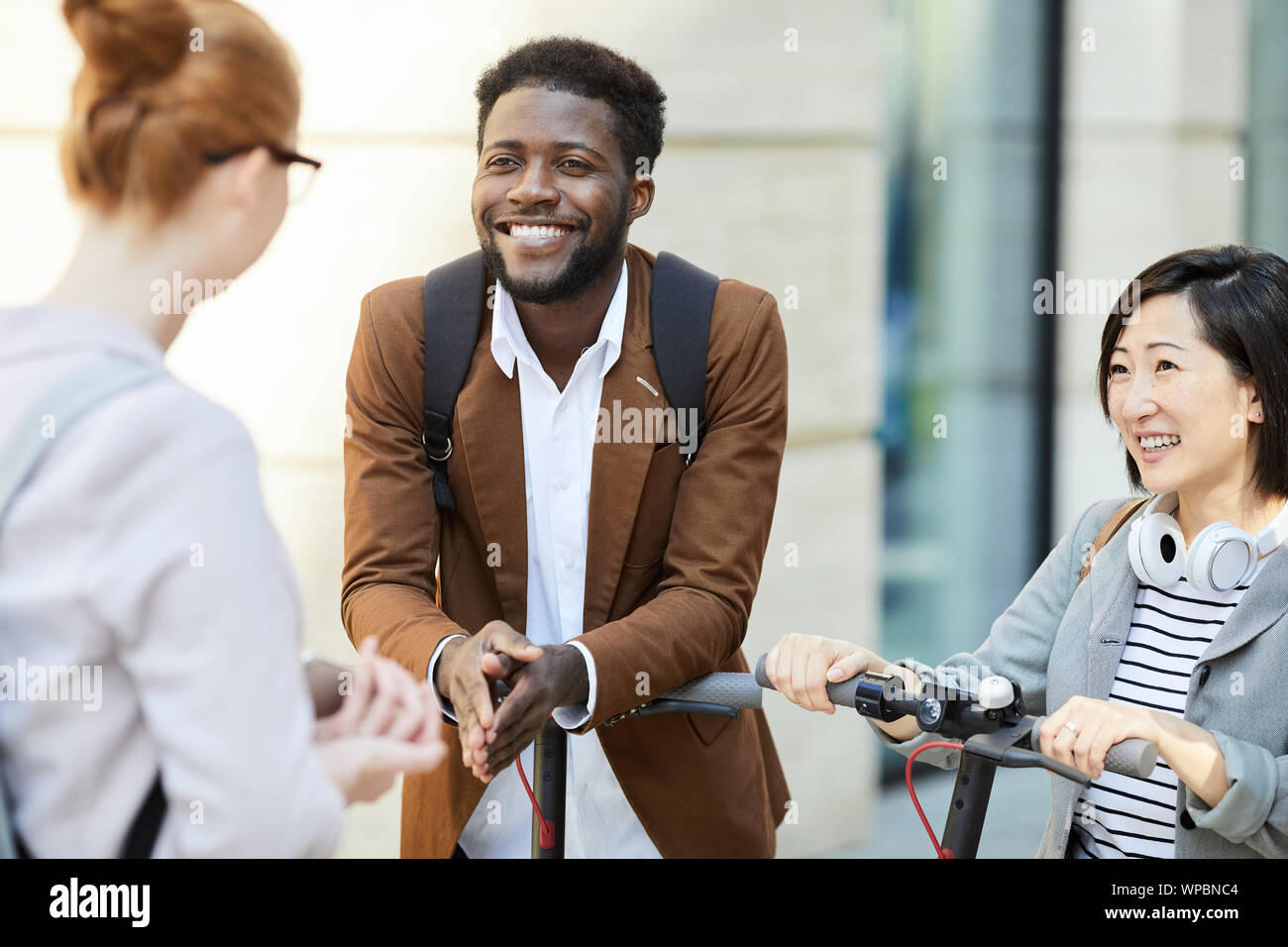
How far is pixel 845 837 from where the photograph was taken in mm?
5086

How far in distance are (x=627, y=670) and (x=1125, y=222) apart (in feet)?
14.8

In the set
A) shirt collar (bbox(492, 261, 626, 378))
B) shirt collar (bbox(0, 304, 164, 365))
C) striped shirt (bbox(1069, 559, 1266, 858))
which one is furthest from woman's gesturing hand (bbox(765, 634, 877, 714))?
shirt collar (bbox(0, 304, 164, 365))

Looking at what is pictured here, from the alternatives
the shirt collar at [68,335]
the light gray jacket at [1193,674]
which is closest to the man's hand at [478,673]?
the light gray jacket at [1193,674]

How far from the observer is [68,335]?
4.56ft

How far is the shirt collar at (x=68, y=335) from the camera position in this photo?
138 centimetres

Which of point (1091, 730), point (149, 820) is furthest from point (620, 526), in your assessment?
point (149, 820)

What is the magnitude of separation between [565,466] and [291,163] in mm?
1086

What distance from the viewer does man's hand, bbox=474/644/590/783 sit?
7.11 ft

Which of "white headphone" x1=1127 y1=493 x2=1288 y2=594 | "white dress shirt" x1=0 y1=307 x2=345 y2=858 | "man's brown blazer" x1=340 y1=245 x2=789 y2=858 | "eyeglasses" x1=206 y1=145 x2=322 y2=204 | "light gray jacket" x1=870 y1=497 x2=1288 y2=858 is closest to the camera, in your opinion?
"white dress shirt" x1=0 y1=307 x2=345 y2=858

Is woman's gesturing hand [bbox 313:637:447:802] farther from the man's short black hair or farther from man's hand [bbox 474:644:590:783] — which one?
the man's short black hair

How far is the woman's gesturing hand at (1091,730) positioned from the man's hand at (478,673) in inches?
33.0

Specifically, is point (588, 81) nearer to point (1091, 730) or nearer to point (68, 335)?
point (68, 335)

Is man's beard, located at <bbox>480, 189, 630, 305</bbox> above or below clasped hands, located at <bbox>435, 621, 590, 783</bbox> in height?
above
